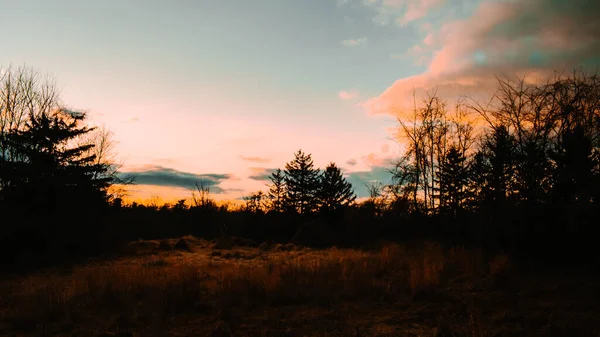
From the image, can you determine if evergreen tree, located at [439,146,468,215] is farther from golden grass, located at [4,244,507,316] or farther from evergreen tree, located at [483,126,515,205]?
golden grass, located at [4,244,507,316]

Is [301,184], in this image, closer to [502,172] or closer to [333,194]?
[333,194]

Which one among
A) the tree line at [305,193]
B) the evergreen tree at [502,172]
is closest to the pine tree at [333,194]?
the tree line at [305,193]

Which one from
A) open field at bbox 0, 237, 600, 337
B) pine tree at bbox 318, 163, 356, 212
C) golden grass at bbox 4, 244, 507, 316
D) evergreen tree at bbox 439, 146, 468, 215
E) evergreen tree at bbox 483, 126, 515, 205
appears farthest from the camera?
pine tree at bbox 318, 163, 356, 212

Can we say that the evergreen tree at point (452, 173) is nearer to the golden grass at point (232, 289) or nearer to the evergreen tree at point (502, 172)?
the evergreen tree at point (502, 172)

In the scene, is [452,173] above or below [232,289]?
above

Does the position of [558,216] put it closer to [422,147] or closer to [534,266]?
[534,266]

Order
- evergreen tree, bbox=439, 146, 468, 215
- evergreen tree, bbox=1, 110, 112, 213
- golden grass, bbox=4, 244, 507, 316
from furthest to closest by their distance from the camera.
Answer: evergreen tree, bbox=439, 146, 468, 215
evergreen tree, bbox=1, 110, 112, 213
golden grass, bbox=4, 244, 507, 316

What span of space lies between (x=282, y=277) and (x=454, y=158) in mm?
22220

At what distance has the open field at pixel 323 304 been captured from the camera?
6715 mm

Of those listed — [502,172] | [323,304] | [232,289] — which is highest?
[502,172]

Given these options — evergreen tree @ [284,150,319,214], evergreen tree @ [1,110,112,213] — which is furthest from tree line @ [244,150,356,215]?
Answer: evergreen tree @ [1,110,112,213]

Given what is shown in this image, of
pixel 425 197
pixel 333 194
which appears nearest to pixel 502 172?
pixel 425 197

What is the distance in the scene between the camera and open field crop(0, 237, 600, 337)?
6.71m

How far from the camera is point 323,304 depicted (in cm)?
853
